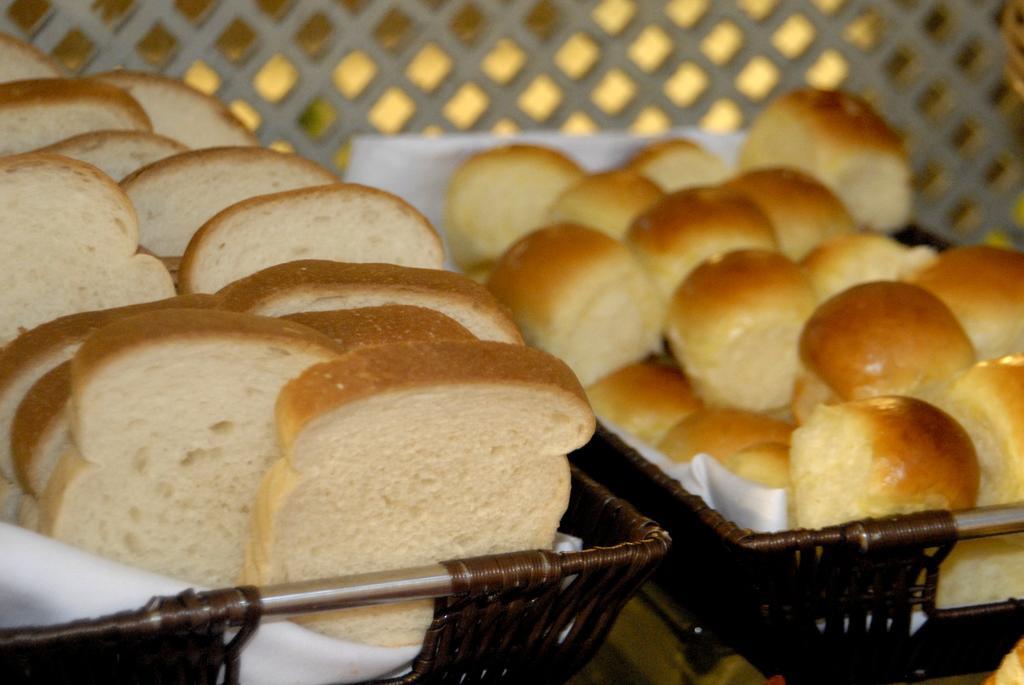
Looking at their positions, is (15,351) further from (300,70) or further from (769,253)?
(300,70)

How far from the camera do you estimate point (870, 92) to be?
8.84 feet

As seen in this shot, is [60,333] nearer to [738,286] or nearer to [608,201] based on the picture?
[738,286]

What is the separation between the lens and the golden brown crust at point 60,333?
3.44 ft

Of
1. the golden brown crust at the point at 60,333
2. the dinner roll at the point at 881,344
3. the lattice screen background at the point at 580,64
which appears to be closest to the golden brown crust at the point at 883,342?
the dinner roll at the point at 881,344

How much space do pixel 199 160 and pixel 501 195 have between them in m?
0.78

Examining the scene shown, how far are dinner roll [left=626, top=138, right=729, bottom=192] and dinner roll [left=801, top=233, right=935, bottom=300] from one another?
0.42 meters

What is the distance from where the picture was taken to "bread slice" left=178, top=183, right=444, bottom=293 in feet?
4.07

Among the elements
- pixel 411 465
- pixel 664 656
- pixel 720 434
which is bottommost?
pixel 664 656

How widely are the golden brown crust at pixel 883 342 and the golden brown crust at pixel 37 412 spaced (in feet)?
2.98

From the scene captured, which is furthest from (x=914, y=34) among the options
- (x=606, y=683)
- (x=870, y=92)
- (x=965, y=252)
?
(x=606, y=683)

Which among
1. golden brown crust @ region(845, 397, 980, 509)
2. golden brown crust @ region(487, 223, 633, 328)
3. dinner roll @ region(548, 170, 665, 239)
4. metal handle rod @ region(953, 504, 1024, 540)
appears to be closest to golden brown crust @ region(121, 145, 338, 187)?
golden brown crust @ region(487, 223, 633, 328)

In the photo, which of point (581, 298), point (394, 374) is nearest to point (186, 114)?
point (581, 298)

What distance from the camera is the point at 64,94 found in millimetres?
1477

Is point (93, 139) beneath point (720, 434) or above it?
above
